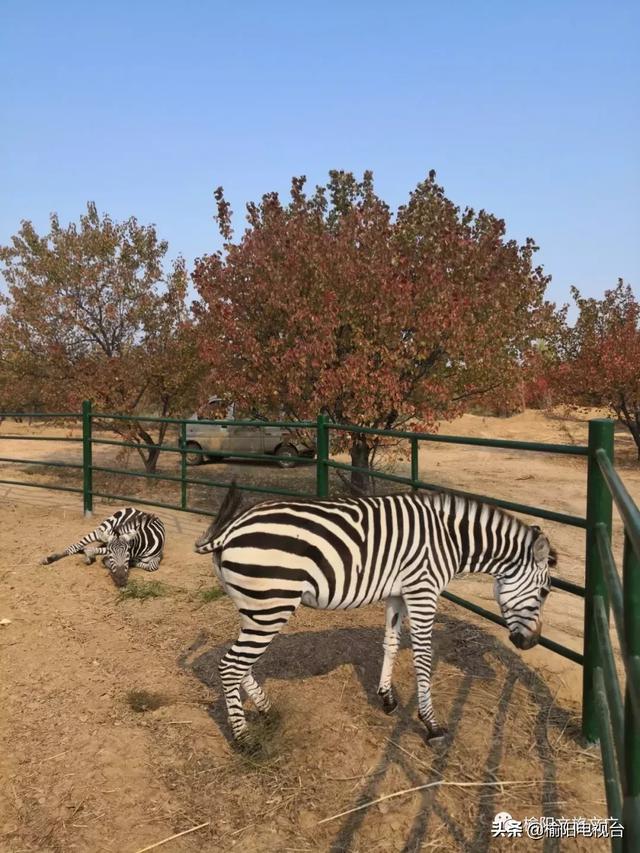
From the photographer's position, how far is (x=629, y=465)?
15281mm

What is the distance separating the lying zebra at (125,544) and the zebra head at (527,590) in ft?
12.9

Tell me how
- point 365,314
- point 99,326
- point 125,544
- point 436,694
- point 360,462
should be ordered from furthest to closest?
point 99,326 → point 360,462 → point 365,314 → point 125,544 → point 436,694

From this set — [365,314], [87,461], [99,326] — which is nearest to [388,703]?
Answer: [365,314]

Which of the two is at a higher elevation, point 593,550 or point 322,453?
point 322,453

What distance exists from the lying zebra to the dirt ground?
48 centimetres

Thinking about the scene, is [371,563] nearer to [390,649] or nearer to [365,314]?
[390,649]

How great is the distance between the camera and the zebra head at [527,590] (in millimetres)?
3344

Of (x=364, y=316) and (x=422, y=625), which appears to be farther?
(x=364, y=316)

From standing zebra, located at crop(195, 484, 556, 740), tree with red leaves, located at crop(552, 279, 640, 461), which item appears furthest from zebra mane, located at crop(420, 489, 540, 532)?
tree with red leaves, located at crop(552, 279, 640, 461)

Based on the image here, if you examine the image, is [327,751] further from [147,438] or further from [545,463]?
[545,463]

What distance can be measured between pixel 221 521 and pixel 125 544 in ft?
10.4

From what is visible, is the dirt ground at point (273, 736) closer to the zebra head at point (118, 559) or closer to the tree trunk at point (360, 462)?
the zebra head at point (118, 559)

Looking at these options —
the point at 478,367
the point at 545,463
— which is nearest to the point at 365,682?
the point at 478,367

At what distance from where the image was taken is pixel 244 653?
312 centimetres
